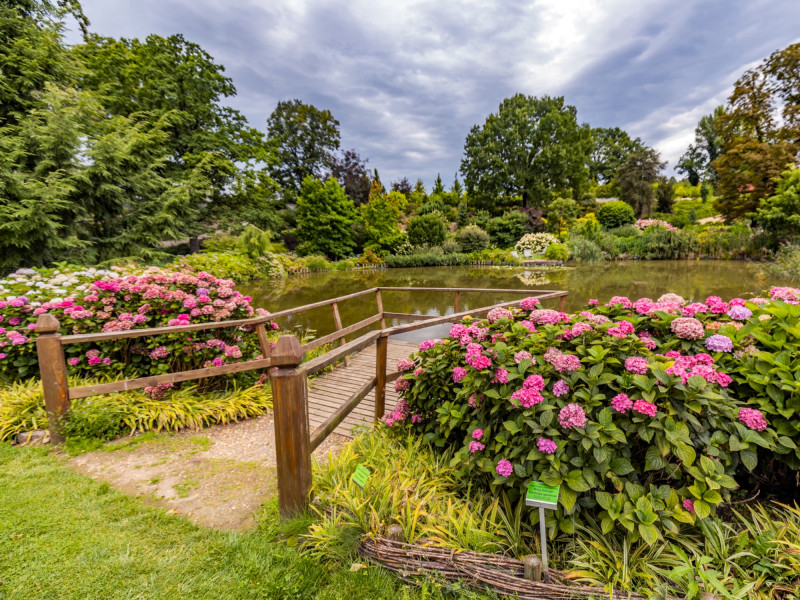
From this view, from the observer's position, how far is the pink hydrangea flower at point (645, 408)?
4.06 feet

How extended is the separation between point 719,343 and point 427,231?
21.5m

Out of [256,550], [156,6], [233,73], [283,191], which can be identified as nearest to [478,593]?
[256,550]

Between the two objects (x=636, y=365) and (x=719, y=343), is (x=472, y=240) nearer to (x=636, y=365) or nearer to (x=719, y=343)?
(x=719, y=343)

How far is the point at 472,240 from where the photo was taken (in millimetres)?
22469

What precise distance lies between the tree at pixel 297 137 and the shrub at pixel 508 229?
16407 millimetres

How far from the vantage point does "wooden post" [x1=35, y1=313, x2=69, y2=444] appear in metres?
2.56

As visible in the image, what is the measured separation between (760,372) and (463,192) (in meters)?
36.0

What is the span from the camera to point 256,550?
158cm

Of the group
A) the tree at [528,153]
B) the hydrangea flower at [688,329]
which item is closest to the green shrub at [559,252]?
the tree at [528,153]

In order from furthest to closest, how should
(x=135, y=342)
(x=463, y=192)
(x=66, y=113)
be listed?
1. (x=463, y=192)
2. (x=66, y=113)
3. (x=135, y=342)

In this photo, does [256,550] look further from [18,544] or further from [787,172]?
[787,172]

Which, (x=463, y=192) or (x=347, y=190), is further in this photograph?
(x=463, y=192)

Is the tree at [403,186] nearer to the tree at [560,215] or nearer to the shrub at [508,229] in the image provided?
the shrub at [508,229]

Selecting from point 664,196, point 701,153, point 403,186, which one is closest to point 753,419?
point 664,196
